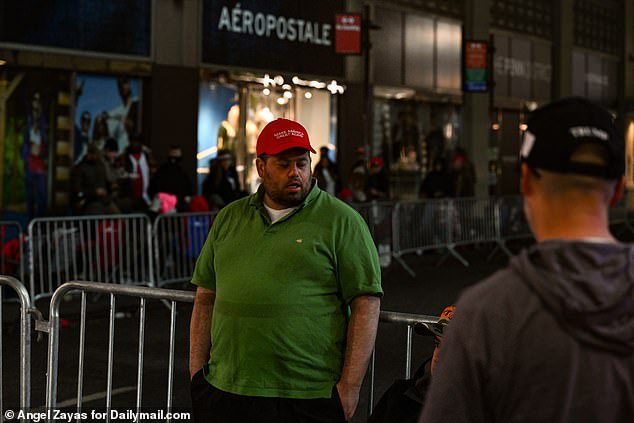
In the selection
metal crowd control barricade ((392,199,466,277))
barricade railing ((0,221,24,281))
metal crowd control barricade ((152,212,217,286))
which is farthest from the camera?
metal crowd control barricade ((392,199,466,277))

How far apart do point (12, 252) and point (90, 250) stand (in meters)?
0.83

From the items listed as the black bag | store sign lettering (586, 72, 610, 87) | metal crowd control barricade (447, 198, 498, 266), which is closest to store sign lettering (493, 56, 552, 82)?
store sign lettering (586, 72, 610, 87)

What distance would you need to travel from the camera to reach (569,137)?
2113 millimetres

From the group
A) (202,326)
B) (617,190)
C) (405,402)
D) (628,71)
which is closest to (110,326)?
(202,326)

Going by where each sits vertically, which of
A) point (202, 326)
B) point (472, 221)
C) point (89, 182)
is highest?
point (89, 182)

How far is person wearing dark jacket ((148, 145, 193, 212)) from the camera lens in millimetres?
15969

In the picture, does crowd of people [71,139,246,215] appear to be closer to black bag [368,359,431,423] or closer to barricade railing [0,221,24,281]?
barricade railing [0,221,24,281]

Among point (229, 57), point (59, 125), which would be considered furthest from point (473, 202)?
point (59, 125)

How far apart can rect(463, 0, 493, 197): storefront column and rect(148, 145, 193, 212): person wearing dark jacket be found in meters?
11.7

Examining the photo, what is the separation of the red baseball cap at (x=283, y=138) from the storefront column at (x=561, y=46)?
27.6 meters

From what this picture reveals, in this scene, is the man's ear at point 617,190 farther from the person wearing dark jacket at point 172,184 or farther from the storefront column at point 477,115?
the storefront column at point 477,115

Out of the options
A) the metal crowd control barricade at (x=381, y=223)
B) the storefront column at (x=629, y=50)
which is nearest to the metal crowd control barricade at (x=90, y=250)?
the metal crowd control barricade at (x=381, y=223)

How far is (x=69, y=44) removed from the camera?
1641cm

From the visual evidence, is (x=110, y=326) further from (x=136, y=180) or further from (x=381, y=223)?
(x=136, y=180)
